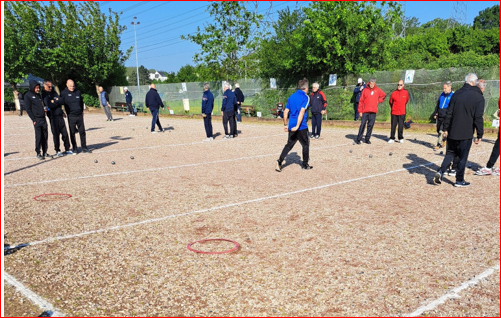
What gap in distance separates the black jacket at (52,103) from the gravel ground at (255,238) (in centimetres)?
205

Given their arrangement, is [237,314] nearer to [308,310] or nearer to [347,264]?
[308,310]

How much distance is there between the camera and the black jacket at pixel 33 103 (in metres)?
10.9

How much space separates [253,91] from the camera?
25062mm

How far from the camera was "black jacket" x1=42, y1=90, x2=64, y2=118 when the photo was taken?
11.2 meters

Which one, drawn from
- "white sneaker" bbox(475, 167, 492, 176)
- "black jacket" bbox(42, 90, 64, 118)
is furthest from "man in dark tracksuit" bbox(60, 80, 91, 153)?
"white sneaker" bbox(475, 167, 492, 176)

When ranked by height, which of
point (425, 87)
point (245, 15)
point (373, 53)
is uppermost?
point (245, 15)

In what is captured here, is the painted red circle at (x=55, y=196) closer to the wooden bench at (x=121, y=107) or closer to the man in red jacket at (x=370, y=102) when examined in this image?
the man in red jacket at (x=370, y=102)

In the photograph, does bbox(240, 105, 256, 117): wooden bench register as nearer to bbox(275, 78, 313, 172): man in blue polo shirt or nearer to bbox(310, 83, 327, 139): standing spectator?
bbox(310, 83, 327, 139): standing spectator

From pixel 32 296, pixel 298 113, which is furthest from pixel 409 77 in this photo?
pixel 32 296

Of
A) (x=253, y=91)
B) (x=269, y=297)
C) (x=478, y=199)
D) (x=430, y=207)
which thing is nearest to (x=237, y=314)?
(x=269, y=297)

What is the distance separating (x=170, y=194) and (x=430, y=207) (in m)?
4.27

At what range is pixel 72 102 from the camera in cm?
1155

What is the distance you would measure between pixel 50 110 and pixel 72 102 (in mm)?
609

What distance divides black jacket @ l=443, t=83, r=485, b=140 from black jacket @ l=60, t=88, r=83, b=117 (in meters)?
9.52
